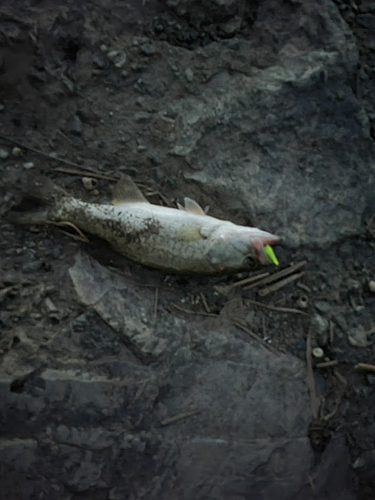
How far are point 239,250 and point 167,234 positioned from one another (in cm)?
50

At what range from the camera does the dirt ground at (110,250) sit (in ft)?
12.1

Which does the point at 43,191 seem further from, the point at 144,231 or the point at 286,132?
the point at 286,132

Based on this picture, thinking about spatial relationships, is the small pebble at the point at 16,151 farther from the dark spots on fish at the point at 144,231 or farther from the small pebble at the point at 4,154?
the dark spots on fish at the point at 144,231

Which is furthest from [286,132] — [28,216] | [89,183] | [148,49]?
[28,216]

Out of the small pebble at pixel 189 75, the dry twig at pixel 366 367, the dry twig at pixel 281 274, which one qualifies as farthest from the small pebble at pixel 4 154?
the dry twig at pixel 366 367

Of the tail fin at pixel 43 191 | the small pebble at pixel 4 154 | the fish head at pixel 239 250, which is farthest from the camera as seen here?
the small pebble at pixel 4 154

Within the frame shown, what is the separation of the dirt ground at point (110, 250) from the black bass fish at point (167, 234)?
191mm

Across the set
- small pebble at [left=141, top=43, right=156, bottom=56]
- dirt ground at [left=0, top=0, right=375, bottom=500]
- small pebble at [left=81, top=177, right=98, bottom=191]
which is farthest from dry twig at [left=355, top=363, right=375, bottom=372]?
small pebble at [left=141, top=43, right=156, bottom=56]

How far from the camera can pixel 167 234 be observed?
138 inches

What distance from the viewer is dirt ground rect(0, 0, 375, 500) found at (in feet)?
12.1

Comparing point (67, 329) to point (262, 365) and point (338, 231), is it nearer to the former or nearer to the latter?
point (262, 365)

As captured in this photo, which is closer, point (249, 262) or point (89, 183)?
point (249, 262)

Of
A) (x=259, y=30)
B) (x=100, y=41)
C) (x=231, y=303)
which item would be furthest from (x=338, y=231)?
(x=100, y=41)

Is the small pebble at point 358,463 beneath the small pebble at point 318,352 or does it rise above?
beneath
